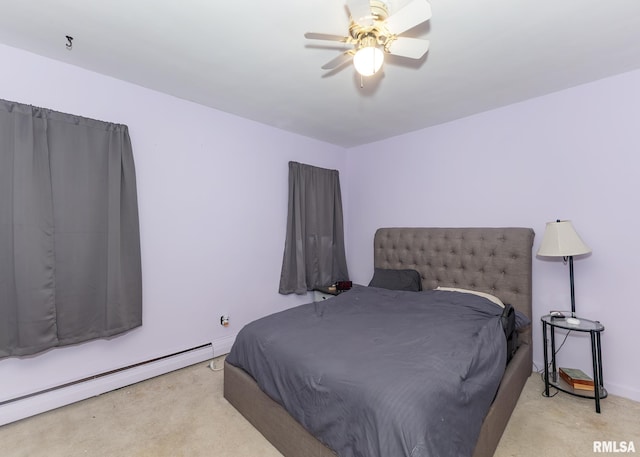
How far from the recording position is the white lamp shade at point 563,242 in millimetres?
2150

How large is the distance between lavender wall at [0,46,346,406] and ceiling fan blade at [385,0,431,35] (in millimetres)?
2088

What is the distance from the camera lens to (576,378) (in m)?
2.24

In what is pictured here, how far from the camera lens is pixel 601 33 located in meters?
1.76

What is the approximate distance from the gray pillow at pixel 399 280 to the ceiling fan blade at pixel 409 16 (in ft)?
7.70

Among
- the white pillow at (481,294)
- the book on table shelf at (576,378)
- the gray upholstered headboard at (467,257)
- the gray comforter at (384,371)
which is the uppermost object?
the gray upholstered headboard at (467,257)

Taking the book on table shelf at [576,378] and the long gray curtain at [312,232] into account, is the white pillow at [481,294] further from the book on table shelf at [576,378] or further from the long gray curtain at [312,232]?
the long gray curtain at [312,232]

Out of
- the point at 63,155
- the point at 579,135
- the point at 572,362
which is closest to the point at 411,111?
the point at 579,135

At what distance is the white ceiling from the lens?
159 cm

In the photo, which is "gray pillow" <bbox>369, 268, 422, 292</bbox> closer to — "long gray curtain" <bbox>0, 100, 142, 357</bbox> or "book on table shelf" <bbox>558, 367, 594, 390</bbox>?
"book on table shelf" <bbox>558, 367, 594, 390</bbox>

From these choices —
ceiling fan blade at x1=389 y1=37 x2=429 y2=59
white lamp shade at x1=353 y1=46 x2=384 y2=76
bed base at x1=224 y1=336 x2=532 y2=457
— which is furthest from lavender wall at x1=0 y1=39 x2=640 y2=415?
white lamp shade at x1=353 y1=46 x2=384 y2=76

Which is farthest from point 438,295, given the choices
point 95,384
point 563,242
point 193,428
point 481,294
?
point 95,384

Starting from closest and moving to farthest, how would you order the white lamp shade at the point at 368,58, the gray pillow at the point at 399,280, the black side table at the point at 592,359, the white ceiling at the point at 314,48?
the white lamp shade at the point at 368,58 → the white ceiling at the point at 314,48 → the black side table at the point at 592,359 → the gray pillow at the point at 399,280

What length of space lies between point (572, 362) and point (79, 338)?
12.9 feet

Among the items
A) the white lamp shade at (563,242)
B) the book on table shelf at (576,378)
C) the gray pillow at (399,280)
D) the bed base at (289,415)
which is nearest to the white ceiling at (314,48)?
the white lamp shade at (563,242)
